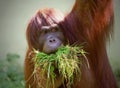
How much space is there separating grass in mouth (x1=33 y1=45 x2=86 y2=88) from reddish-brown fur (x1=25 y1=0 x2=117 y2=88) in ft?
0.53

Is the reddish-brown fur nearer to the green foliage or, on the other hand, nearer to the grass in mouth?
the grass in mouth

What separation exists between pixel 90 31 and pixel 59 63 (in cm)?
43

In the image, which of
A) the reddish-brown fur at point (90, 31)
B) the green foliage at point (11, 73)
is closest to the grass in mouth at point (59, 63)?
the reddish-brown fur at point (90, 31)

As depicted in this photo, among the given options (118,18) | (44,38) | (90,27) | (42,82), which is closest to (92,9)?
(90,27)

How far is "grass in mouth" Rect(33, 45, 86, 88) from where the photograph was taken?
12.2 ft

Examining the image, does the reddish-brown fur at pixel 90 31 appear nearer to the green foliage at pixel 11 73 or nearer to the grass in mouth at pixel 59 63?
the grass in mouth at pixel 59 63

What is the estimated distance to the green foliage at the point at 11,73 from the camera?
18.7 ft

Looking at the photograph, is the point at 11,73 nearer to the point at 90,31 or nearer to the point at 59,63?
the point at 90,31

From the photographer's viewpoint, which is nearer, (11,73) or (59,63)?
(59,63)

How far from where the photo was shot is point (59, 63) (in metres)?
3.70

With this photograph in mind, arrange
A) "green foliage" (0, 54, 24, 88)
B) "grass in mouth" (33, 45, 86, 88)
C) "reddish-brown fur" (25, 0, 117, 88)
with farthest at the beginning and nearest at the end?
"green foliage" (0, 54, 24, 88) < "reddish-brown fur" (25, 0, 117, 88) < "grass in mouth" (33, 45, 86, 88)

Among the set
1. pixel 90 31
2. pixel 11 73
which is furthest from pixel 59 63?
pixel 11 73

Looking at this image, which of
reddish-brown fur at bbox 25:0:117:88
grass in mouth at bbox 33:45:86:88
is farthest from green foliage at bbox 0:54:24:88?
grass in mouth at bbox 33:45:86:88

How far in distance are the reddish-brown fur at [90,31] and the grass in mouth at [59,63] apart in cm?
16
